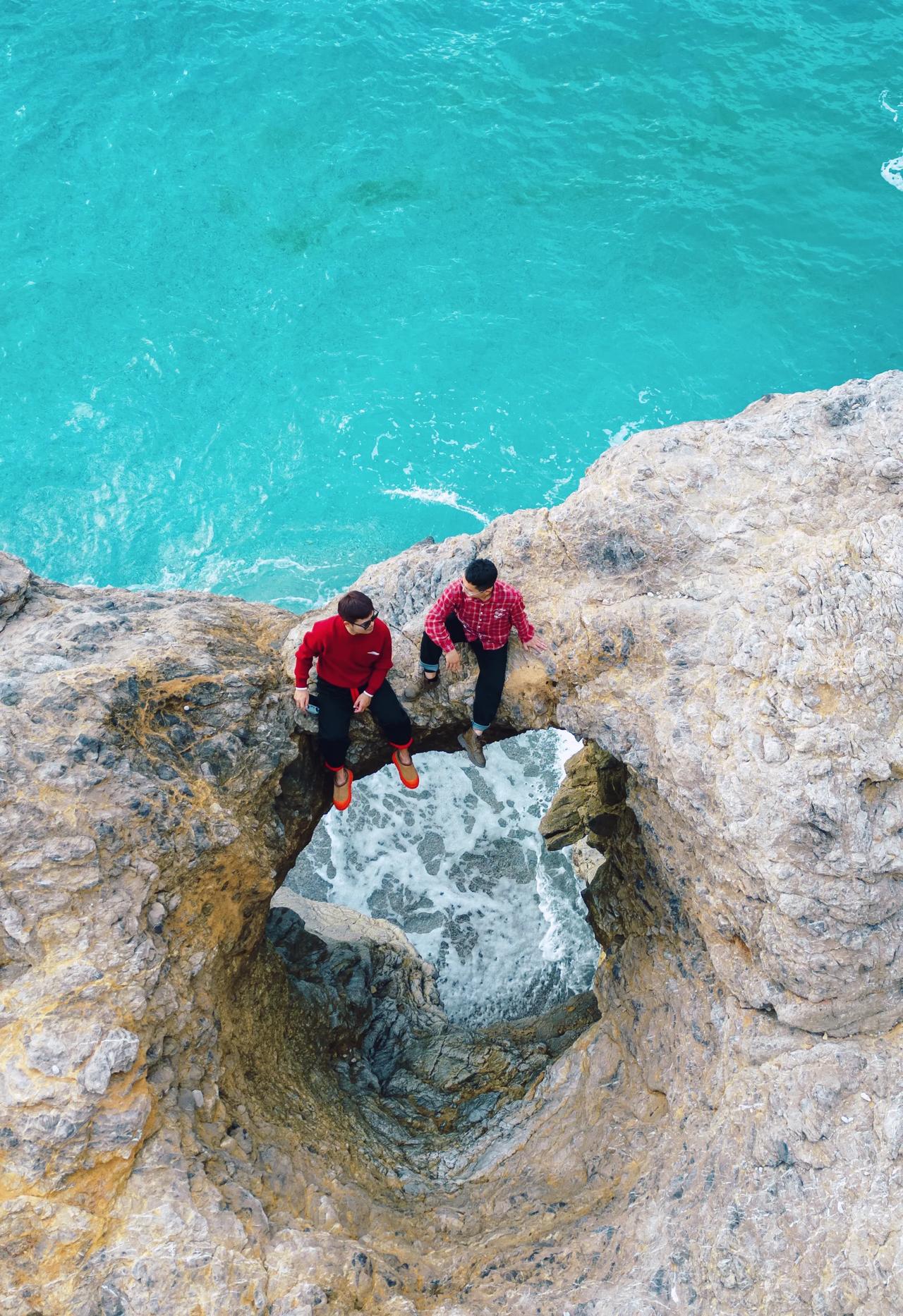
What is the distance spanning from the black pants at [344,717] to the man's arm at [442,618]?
699mm

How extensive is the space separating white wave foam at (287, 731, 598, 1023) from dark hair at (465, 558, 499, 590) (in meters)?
7.88

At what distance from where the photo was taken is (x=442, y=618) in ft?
23.1

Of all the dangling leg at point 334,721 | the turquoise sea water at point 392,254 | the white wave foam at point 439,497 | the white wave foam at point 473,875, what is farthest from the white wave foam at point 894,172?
the dangling leg at point 334,721

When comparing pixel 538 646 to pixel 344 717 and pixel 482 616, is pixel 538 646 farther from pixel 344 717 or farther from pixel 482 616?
pixel 344 717

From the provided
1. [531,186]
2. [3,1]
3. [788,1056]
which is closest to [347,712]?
[788,1056]

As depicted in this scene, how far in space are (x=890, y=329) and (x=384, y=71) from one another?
11390mm

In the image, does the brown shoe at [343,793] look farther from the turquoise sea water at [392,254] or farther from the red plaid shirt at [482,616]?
the turquoise sea water at [392,254]

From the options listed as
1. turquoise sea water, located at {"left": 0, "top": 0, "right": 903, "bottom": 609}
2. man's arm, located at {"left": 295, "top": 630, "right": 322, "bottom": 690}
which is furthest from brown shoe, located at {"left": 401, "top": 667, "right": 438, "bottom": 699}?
turquoise sea water, located at {"left": 0, "top": 0, "right": 903, "bottom": 609}

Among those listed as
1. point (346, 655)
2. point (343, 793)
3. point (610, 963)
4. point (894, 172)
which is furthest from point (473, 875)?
point (894, 172)

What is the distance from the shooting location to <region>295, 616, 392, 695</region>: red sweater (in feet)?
22.6

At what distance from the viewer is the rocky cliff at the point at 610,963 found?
17.3ft

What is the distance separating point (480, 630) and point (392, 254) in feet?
42.2

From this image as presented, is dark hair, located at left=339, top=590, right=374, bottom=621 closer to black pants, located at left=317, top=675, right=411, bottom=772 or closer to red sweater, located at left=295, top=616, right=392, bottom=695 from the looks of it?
red sweater, located at left=295, top=616, right=392, bottom=695

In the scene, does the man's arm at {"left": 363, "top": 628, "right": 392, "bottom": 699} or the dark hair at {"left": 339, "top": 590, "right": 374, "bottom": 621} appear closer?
the dark hair at {"left": 339, "top": 590, "right": 374, "bottom": 621}
